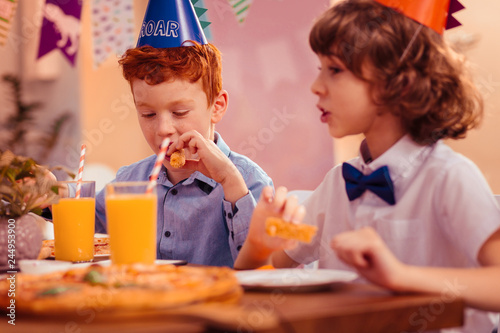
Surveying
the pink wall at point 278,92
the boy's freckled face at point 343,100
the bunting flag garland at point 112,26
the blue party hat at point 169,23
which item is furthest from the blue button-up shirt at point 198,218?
the pink wall at point 278,92

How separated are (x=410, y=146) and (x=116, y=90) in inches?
124

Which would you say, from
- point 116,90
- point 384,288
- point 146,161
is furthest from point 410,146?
point 116,90

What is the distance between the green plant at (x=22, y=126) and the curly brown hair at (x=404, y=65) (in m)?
3.22

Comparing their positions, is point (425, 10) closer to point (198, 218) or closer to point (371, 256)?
point (371, 256)

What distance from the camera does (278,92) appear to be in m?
3.35

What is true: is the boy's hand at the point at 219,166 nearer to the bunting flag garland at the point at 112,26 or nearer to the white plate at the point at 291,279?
the white plate at the point at 291,279

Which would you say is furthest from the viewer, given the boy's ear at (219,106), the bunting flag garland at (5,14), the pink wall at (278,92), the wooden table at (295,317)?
the pink wall at (278,92)

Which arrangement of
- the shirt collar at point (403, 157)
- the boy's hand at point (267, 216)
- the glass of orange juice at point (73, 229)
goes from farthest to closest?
the glass of orange juice at point (73, 229), the shirt collar at point (403, 157), the boy's hand at point (267, 216)

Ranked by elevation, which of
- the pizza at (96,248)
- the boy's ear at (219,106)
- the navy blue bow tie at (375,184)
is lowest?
the pizza at (96,248)

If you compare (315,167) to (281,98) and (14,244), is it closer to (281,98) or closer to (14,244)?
(281,98)

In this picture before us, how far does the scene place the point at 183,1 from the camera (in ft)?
5.65

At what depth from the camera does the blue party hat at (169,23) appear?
Result: 5.59 feet

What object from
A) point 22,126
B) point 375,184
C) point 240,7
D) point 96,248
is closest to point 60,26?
point 22,126

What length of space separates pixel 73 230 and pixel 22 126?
311 cm
